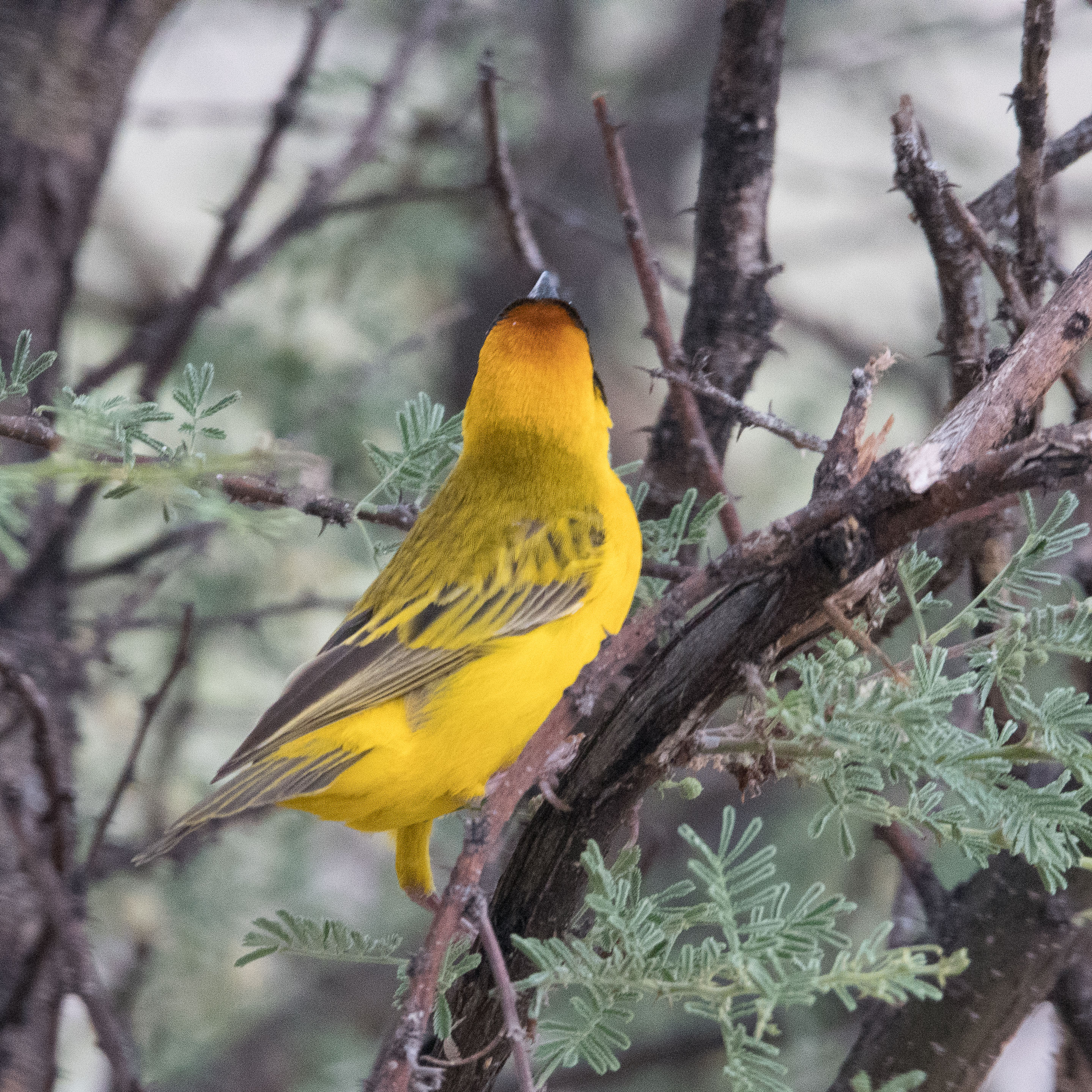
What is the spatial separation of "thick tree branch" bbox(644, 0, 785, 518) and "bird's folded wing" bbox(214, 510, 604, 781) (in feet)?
1.47

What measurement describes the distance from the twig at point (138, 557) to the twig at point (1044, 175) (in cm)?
156

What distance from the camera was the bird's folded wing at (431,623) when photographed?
1.59 metres

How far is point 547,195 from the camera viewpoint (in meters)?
4.03

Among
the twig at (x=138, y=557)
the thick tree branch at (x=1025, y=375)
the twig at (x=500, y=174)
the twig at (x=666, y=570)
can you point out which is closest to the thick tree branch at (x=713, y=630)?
the thick tree branch at (x=1025, y=375)

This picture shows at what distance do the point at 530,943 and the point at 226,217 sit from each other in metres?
1.71

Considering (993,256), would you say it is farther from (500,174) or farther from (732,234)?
(500,174)

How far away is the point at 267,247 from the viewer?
8.45 feet

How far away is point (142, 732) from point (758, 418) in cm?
103

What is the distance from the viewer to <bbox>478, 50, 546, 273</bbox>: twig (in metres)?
2.04

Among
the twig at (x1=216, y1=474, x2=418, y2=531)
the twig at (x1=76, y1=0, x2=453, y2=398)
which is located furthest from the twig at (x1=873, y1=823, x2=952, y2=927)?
the twig at (x1=76, y1=0, x2=453, y2=398)

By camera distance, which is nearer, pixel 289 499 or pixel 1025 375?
pixel 1025 375

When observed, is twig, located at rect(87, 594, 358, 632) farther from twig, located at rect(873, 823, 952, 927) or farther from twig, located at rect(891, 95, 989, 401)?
twig, located at rect(891, 95, 989, 401)

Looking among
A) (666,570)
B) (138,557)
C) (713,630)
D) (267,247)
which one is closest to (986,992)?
(666,570)

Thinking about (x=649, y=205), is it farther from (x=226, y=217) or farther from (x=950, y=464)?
(x=950, y=464)
